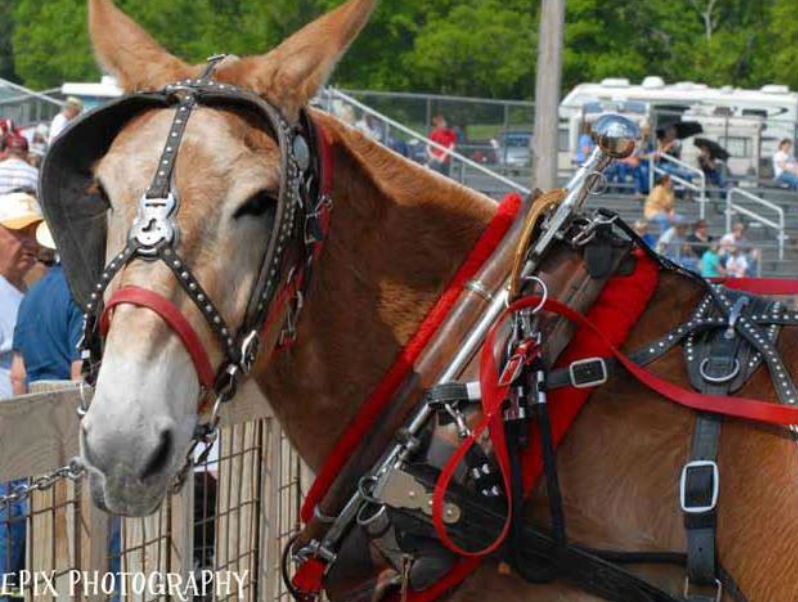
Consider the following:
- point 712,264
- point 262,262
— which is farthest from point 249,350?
point 712,264

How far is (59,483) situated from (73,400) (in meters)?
0.37

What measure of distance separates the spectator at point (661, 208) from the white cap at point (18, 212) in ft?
39.1

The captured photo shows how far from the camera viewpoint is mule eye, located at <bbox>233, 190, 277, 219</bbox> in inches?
135

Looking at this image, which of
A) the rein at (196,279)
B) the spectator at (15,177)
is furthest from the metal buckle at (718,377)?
the spectator at (15,177)

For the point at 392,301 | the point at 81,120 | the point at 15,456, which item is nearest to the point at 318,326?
the point at 392,301

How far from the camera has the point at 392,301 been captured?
385cm

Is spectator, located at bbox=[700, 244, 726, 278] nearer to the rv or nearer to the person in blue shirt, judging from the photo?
the rv

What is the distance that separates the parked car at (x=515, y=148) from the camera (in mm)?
22000

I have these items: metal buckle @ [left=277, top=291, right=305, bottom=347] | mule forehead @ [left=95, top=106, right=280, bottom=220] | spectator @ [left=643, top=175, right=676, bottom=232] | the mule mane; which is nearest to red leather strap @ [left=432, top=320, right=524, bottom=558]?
the mule mane

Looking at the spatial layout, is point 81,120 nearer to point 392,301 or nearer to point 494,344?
point 392,301

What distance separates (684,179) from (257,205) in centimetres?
1884

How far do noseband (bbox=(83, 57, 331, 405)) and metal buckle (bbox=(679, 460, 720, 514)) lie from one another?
1.00 metres

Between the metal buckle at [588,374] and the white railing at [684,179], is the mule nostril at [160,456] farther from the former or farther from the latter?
the white railing at [684,179]

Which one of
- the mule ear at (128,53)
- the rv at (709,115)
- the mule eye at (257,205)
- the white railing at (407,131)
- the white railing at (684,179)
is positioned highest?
the mule ear at (128,53)
